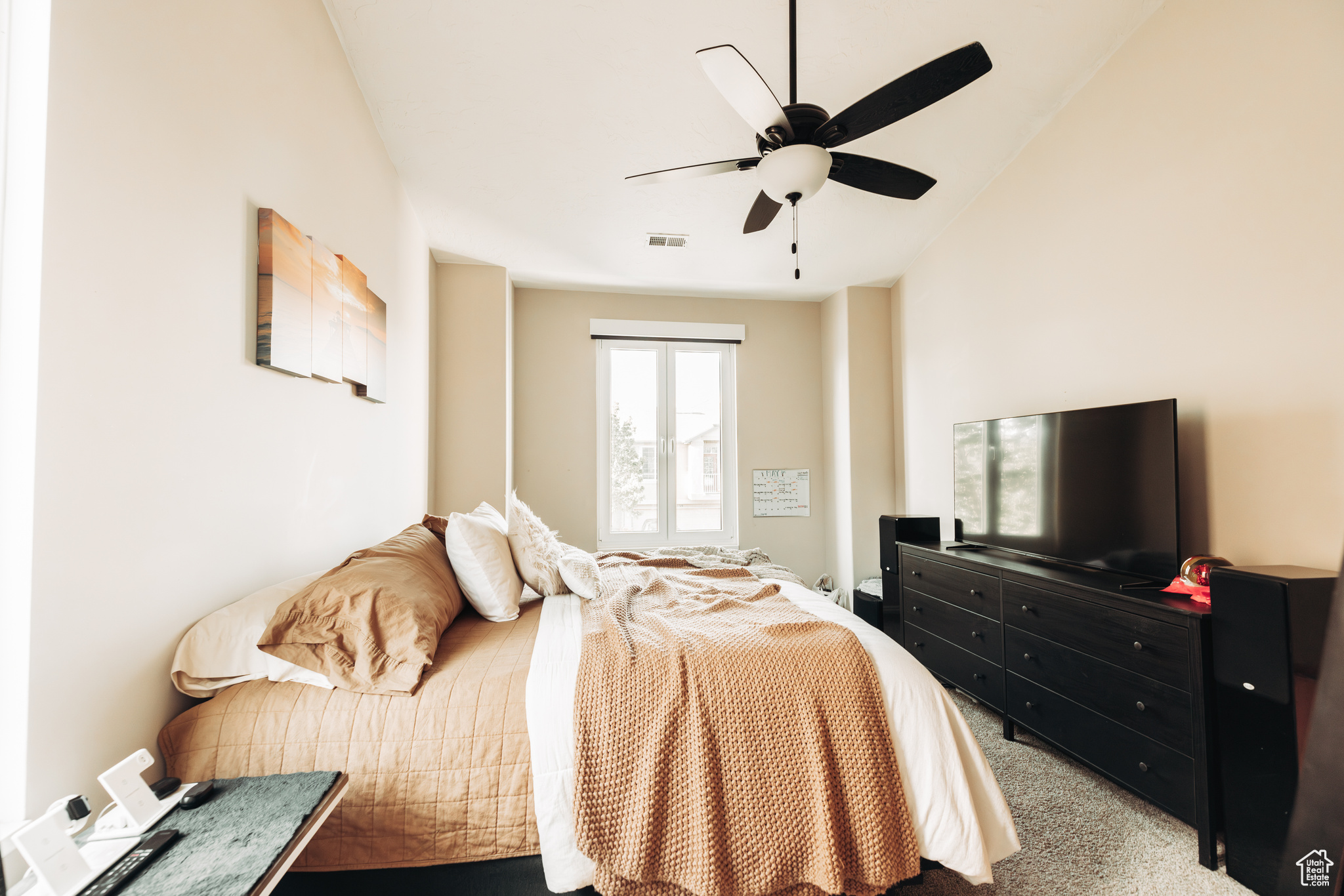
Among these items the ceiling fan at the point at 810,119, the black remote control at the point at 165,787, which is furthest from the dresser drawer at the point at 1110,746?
the black remote control at the point at 165,787

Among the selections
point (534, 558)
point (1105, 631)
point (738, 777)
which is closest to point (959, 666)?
point (1105, 631)

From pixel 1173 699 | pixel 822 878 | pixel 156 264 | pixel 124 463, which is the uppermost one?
pixel 156 264

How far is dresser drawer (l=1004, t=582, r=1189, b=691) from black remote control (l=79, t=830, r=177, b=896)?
243 cm

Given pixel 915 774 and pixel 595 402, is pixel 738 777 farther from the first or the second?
pixel 595 402

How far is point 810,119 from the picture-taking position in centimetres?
184

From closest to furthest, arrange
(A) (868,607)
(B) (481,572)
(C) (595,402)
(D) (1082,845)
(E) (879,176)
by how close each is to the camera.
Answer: (D) (1082,845) → (B) (481,572) → (E) (879,176) → (A) (868,607) → (C) (595,402)

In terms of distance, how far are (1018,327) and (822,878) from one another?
8.47 ft

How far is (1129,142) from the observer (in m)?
2.27

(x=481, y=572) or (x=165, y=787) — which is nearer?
(x=165, y=787)

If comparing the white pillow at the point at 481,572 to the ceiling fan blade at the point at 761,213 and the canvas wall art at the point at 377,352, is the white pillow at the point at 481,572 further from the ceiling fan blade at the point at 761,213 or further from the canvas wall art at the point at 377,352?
the ceiling fan blade at the point at 761,213

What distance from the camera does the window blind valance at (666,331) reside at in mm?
4539

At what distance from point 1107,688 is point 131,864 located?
2.50 m

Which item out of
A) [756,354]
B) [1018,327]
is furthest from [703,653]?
[756,354]

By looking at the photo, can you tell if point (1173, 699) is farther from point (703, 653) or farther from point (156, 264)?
point (156, 264)
